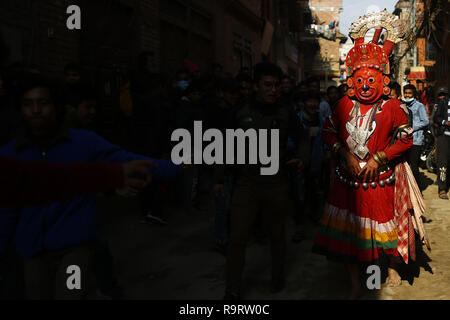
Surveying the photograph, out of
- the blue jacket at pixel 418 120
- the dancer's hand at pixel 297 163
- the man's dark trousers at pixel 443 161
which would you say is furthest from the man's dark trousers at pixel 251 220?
the man's dark trousers at pixel 443 161

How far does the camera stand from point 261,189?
4219mm

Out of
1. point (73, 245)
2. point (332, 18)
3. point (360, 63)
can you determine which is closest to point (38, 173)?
point (73, 245)

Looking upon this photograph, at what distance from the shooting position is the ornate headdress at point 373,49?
4.35 metres

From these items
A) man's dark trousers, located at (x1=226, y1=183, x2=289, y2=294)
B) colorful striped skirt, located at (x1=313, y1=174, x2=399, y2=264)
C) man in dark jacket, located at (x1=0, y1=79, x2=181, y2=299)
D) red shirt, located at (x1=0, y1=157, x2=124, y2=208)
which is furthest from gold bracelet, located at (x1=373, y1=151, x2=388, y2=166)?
red shirt, located at (x1=0, y1=157, x2=124, y2=208)

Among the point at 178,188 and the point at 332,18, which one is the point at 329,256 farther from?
the point at 332,18

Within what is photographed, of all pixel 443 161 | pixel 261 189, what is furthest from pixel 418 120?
pixel 261 189

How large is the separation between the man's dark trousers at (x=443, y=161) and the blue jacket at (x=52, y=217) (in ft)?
24.7

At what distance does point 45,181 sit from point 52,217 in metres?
1.35

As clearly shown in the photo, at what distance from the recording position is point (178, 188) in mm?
8078

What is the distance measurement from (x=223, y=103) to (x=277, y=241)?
3090 millimetres

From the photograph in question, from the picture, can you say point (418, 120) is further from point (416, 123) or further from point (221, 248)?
point (221, 248)

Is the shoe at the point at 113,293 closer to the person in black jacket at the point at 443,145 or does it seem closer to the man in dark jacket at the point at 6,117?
the man in dark jacket at the point at 6,117

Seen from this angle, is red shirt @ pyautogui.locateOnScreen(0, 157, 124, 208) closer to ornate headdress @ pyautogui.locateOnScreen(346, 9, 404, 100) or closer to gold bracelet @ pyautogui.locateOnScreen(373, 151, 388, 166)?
gold bracelet @ pyautogui.locateOnScreen(373, 151, 388, 166)

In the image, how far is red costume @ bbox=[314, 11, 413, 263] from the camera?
4227 mm
